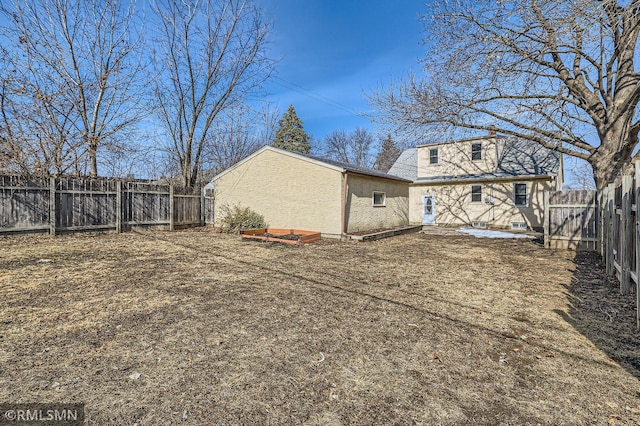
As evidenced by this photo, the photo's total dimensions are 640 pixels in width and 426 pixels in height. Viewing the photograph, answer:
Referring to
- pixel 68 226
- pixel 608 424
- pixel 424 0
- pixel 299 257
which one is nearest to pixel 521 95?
pixel 424 0

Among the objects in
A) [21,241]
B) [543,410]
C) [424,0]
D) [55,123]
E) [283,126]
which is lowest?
[543,410]

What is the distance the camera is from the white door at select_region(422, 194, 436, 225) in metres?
17.9

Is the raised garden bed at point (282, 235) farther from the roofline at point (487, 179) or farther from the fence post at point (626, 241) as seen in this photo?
the roofline at point (487, 179)

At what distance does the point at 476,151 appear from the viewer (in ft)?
55.9

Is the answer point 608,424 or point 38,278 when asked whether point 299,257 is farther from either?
point 608,424

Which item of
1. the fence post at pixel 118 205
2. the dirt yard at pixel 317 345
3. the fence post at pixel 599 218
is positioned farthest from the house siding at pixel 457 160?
Result: the fence post at pixel 118 205

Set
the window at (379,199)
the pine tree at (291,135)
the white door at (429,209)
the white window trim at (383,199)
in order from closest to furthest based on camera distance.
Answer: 1. the white window trim at (383,199)
2. the window at (379,199)
3. the white door at (429,209)
4. the pine tree at (291,135)

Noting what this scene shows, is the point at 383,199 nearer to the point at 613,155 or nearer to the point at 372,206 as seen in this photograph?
the point at 372,206

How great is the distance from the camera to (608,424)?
1.87 m

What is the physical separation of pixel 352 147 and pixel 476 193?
91.4ft

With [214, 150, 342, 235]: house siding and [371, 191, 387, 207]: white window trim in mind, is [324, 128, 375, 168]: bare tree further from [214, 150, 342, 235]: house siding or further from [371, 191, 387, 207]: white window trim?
[214, 150, 342, 235]: house siding

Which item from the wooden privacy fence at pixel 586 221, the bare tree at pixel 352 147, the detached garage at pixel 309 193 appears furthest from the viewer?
the bare tree at pixel 352 147

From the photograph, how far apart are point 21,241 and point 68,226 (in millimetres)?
1499

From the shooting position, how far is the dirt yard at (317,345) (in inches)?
79.6
